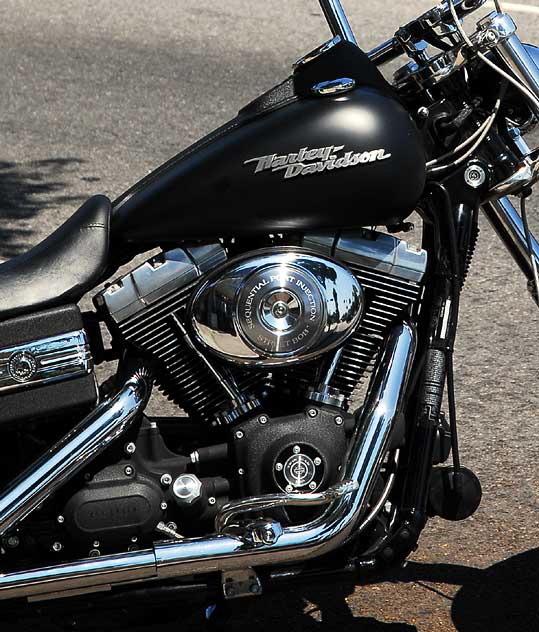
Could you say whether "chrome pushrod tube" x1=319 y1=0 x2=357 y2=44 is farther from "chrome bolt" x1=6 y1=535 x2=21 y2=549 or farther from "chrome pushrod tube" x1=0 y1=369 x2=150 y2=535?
"chrome bolt" x1=6 y1=535 x2=21 y2=549

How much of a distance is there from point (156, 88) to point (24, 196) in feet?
6.33

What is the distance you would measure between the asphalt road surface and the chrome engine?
70cm

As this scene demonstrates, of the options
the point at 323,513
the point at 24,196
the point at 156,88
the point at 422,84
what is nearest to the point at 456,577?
the point at 323,513

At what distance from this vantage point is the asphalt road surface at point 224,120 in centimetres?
326

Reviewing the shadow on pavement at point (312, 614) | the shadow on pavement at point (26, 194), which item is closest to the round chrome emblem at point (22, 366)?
the shadow on pavement at point (312, 614)

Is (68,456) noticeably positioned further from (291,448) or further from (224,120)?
(224,120)

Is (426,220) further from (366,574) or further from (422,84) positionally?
(366,574)

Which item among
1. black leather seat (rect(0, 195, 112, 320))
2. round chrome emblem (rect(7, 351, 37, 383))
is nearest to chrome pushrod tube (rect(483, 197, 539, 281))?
black leather seat (rect(0, 195, 112, 320))

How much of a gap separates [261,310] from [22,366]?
1.81ft

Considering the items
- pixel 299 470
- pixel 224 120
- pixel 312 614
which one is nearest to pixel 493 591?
pixel 312 614

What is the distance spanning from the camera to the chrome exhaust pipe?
2.54 m

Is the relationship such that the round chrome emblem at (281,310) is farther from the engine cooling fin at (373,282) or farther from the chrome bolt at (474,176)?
the chrome bolt at (474,176)

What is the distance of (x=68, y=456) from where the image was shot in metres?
2.54

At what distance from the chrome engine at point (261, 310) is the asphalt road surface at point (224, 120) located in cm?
70
